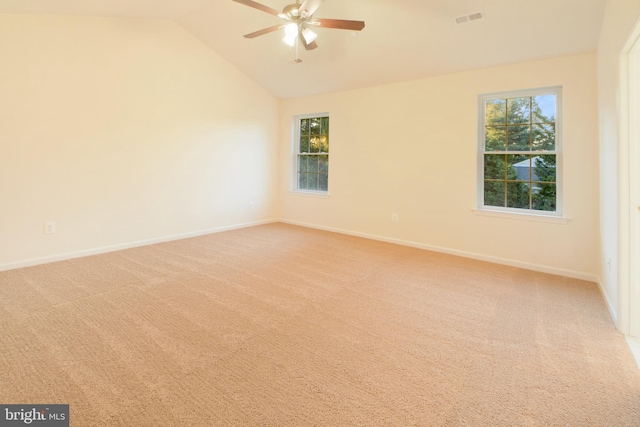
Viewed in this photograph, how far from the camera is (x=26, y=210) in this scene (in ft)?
11.6

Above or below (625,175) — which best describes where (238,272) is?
below

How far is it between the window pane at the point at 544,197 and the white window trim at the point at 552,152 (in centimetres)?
5

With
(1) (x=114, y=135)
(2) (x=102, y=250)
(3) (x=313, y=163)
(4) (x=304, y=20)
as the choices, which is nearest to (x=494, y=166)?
(4) (x=304, y=20)

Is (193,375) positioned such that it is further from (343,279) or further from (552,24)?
(552,24)

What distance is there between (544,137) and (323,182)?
11.6 feet

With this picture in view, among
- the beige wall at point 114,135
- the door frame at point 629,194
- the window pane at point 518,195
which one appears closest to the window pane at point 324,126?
the beige wall at point 114,135

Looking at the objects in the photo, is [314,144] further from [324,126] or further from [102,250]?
[102,250]

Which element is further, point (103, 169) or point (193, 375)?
point (103, 169)

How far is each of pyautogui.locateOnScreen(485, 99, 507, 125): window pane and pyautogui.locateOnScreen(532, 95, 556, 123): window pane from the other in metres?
0.32

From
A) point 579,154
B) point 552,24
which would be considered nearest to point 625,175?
point 579,154

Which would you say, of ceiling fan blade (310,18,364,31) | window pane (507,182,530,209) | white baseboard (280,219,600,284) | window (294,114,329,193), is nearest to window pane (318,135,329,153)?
window (294,114,329,193)

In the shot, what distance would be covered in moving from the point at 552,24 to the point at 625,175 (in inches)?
72.3

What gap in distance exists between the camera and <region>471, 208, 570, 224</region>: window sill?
11.8 feet

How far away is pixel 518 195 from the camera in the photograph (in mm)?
3951
